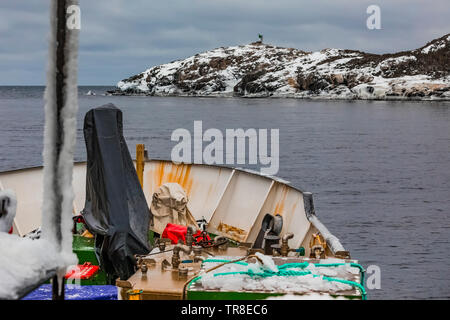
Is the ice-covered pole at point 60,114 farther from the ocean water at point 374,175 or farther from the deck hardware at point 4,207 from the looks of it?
the ocean water at point 374,175

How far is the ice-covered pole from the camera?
1.42m

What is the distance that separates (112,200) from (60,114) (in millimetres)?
5898

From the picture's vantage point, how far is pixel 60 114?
1.44 meters

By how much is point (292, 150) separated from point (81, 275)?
48219 millimetres

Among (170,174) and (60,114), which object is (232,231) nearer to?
(170,174)

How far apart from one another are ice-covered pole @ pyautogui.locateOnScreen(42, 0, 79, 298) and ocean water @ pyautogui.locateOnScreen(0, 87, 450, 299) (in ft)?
54.8

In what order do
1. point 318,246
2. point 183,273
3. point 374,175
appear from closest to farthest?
point 183,273 → point 318,246 → point 374,175

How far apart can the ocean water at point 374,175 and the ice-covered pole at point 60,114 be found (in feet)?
54.8

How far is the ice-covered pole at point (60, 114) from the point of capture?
1416mm

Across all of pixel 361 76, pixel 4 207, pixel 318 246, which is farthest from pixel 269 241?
pixel 361 76

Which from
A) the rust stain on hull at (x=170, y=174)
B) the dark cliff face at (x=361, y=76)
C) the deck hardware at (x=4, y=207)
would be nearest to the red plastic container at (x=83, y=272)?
the rust stain on hull at (x=170, y=174)

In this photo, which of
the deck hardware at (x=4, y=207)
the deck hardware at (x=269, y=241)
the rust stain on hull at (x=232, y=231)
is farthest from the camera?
the rust stain on hull at (x=232, y=231)

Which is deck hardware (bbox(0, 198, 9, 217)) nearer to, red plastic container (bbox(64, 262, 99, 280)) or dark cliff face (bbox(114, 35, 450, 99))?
red plastic container (bbox(64, 262, 99, 280))
